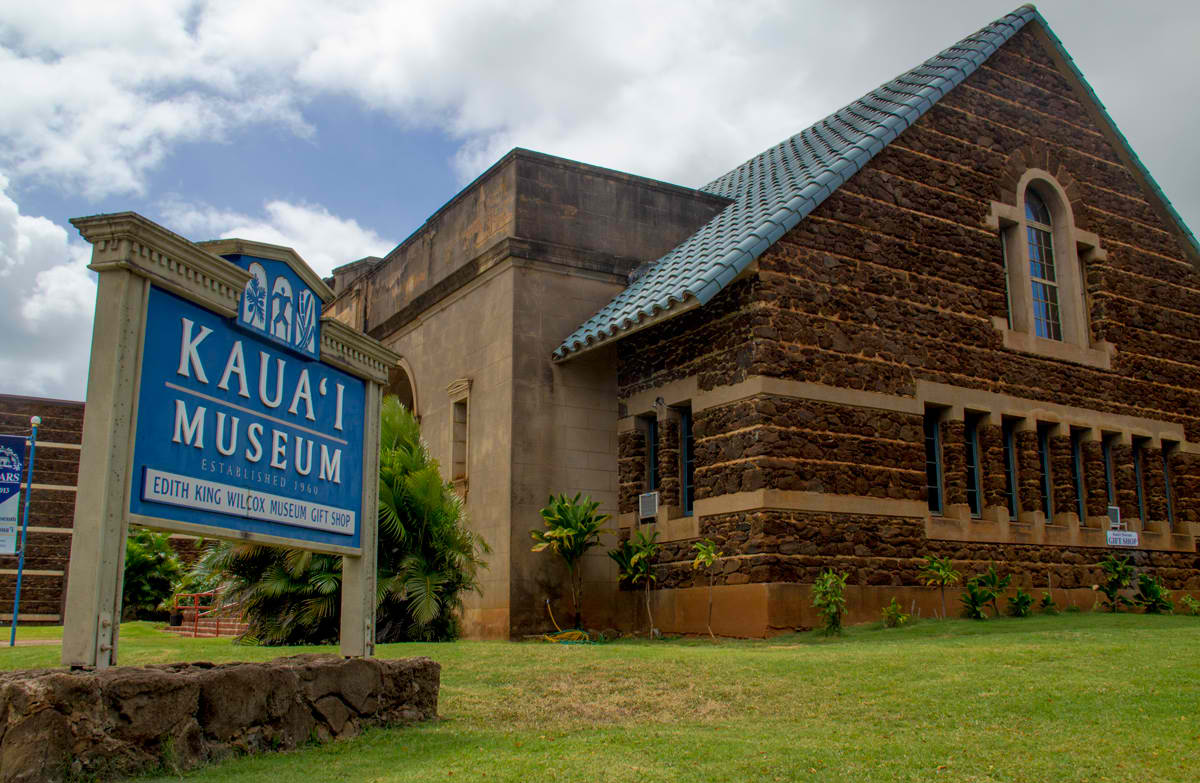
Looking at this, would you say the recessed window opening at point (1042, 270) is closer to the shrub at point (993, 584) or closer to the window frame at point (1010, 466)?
the window frame at point (1010, 466)

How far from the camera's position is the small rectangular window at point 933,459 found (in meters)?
16.7

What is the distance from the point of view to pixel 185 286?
6.93 metres

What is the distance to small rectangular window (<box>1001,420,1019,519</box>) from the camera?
57.8 feet

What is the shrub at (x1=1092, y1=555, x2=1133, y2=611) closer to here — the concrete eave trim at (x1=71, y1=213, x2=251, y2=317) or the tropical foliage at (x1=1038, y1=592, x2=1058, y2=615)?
the tropical foliage at (x1=1038, y1=592, x2=1058, y2=615)

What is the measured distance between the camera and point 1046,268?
19656 millimetres

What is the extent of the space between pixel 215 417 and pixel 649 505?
10524mm

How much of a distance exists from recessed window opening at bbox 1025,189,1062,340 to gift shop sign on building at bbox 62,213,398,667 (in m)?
14.5

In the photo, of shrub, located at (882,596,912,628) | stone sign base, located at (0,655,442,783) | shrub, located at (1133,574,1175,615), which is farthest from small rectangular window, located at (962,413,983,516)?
stone sign base, located at (0,655,442,783)

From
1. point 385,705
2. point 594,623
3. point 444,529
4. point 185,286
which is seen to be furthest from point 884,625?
point 185,286

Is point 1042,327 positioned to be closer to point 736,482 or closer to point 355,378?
point 736,482

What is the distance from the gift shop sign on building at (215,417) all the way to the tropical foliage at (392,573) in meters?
7.04

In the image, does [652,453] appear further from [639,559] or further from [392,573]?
[392,573]

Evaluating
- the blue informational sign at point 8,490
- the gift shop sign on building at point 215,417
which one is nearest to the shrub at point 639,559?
the gift shop sign on building at point 215,417

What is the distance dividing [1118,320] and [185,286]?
60.0 feet
